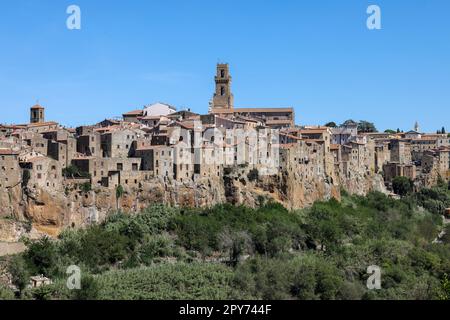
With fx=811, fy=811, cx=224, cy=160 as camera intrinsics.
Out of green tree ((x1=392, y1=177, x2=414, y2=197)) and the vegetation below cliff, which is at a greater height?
green tree ((x1=392, y1=177, x2=414, y2=197))

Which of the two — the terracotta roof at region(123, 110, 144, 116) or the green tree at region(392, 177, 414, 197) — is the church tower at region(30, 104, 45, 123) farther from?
the green tree at region(392, 177, 414, 197)

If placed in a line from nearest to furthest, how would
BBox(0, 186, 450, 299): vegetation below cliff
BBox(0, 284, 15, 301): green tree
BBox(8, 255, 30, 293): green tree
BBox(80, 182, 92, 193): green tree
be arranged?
BBox(0, 284, 15, 301): green tree < BBox(8, 255, 30, 293): green tree < BBox(0, 186, 450, 299): vegetation below cliff < BBox(80, 182, 92, 193): green tree

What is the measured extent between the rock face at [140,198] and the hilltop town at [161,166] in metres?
0.05

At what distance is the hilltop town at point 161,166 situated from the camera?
41.1 metres

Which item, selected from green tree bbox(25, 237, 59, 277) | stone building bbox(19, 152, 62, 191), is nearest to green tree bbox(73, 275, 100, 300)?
green tree bbox(25, 237, 59, 277)

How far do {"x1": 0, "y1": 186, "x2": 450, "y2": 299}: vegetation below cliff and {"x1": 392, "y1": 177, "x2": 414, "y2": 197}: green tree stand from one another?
1344 cm

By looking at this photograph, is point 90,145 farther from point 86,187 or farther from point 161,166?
point 86,187

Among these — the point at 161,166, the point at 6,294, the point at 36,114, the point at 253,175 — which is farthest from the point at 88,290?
the point at 36,114

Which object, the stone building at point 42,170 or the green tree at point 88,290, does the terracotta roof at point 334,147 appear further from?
the green tree at point 88,290

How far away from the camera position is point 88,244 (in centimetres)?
4044

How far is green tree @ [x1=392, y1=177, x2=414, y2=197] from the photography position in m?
70.2

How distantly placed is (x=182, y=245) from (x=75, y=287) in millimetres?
11006

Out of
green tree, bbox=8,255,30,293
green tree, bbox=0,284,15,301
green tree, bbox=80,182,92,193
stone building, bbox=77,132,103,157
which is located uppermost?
stone building, bbox=77,132,103,157

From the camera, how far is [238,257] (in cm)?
4400
